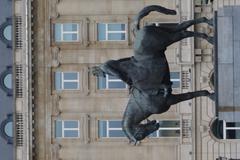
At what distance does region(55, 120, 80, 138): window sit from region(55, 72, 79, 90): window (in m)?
1.46

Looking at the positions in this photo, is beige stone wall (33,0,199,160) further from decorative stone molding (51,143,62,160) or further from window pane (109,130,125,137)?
window pane (109,130,125,137)

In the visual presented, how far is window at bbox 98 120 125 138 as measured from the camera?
52094 millimetres

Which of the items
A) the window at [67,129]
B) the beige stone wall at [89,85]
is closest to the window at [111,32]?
the beige stone wall at [89,85]

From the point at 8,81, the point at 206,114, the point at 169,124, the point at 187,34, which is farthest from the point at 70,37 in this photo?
the point at 187,34

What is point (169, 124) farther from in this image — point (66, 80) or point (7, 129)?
point (7, 129)

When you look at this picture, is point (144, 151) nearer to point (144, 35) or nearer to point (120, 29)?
point (120, 29)

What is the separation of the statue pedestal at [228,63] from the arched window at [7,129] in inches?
726

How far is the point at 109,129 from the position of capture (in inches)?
2055

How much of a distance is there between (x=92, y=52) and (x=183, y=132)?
5167 millimetres

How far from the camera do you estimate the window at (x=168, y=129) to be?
170ft

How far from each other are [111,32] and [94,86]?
Answer: 2432 mm

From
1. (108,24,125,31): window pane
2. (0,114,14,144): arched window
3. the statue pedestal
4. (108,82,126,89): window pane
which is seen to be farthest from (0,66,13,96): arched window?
the statue pedestal

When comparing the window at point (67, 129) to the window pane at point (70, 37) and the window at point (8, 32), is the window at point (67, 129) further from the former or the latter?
the window at point (8, 32)

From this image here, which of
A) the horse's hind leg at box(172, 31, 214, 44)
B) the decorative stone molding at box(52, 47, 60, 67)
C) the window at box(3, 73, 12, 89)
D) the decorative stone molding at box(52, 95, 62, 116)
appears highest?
the horse's hind leg at box(172, 31, 214, 44)
